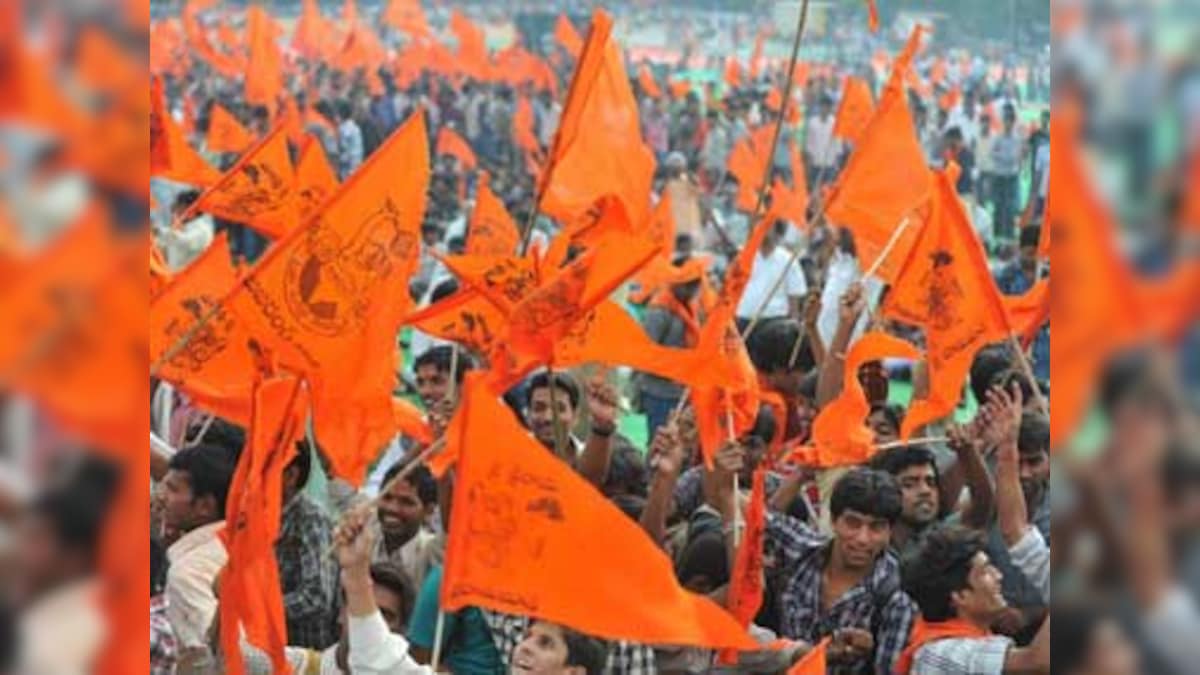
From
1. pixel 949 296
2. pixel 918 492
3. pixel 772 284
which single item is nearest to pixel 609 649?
pixel 918 492

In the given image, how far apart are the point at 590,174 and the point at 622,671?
2769 millimetres

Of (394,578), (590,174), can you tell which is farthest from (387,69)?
(394,578)

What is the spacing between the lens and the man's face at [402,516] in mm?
5352

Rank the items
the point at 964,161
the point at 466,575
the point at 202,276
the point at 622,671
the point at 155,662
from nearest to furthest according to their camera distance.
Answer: the point at 466,575
the point at 155,662
the point at 622,671
the point at 202,276
the point at 964,161

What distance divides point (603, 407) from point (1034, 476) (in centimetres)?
98

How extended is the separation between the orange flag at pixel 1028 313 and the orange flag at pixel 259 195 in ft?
5.97

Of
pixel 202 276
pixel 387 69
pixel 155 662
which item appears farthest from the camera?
pixel 387 69

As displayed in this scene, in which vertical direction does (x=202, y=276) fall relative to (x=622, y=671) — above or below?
above

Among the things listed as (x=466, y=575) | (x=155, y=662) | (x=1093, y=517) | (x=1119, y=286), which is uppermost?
(x=1119, y=286)

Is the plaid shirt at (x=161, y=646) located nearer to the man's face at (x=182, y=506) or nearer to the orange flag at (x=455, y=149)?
the man's face at (x=182, y=506)

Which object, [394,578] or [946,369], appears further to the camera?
[946,369]

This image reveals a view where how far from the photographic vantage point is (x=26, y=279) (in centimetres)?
113

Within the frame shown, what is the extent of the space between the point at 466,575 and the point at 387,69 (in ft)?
72.5

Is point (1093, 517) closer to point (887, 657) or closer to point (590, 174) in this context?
point (887, 657)
